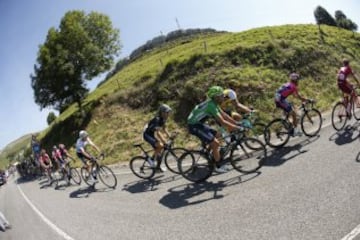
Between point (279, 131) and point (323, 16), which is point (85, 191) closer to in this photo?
point (279, 131)

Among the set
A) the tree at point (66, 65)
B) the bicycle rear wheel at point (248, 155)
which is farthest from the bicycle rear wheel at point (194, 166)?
the tree at point (66, 65)

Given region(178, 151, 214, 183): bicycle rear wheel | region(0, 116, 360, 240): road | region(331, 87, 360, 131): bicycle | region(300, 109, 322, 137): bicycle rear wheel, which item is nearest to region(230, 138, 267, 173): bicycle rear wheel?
region(0, 116, 360, 240): road

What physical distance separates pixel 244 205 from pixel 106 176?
810 cm

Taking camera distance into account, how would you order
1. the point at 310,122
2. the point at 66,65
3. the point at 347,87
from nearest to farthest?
the point at 310,122 → the point at 347,87 → the point at 66,65

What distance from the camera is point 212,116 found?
988cm

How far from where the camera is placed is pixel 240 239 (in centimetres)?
625

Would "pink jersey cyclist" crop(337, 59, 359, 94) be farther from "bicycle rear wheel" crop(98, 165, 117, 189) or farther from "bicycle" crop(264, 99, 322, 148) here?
"bicycle rear wheel" crop(98, 165, 117, 189)

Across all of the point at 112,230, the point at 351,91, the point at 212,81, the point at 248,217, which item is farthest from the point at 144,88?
the point at 248,217

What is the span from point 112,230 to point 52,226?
3444 millimetres

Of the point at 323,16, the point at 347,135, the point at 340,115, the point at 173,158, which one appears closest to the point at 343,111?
the point at 340,115

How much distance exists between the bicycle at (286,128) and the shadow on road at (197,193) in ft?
7.15

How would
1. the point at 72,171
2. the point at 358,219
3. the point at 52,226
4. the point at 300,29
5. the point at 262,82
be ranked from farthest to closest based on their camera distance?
the point at 300,29 < the point at 262,82 < the point at 72,171 < the point at 52,226 < the point at 358,219

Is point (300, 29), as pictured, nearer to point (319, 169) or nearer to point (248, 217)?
point (319, 169)

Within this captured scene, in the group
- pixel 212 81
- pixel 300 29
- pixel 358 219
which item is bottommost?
pixel 358 219
